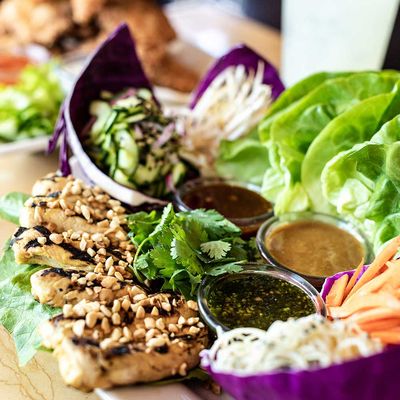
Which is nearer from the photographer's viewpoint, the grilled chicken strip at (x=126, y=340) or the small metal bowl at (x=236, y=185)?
the grilled chicken strip at (x=126, y=340)

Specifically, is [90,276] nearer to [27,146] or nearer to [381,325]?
[381,325]

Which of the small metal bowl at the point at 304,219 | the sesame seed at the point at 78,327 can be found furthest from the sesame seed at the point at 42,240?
the small metal bowl at the point at 304,219

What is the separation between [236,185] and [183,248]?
0.95 metres

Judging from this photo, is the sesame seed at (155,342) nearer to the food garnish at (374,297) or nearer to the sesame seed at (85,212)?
the food garnish at (374,297)

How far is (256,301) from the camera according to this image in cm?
223

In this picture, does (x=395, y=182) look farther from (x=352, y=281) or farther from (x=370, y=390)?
(x=370, y=390)

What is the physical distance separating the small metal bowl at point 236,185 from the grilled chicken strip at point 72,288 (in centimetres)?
75

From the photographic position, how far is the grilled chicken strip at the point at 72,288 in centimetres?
213

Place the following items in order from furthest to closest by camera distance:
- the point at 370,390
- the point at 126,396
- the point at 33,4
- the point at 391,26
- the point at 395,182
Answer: the point at 33,4 < the point at 391,26 < the point at 395,182 < the point at 126,396 < the point at 370,390

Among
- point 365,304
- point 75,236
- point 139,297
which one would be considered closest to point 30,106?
point 75,236

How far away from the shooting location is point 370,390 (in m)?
1.74

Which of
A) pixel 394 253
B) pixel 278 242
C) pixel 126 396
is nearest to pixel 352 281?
pixel 394 253

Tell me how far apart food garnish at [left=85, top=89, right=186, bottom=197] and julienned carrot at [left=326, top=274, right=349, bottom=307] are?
1.13 meters

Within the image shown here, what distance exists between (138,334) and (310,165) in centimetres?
121
